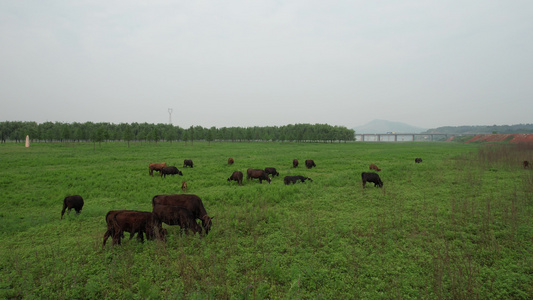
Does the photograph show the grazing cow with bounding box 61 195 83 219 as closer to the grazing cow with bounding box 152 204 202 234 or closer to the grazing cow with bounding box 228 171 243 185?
the grazing cow with bounding box 152 204 202 234

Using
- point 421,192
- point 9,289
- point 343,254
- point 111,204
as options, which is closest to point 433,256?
point 343,254

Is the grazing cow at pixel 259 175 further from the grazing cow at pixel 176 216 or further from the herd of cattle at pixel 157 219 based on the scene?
the grazing cow at pixel 176 216

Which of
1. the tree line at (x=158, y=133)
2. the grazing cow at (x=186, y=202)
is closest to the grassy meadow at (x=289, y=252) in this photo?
the grazing cow at (x=186, y=202)

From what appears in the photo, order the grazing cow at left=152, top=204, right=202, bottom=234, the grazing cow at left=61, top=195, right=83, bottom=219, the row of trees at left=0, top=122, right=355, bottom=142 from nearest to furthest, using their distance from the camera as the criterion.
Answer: the grazing cow at left=152, top=204, right=202, bottom=234
the grazing cow at left=61, top=195, right=83, bottom=219
the row of trees at left=0, top=122, right=355, bottom=142

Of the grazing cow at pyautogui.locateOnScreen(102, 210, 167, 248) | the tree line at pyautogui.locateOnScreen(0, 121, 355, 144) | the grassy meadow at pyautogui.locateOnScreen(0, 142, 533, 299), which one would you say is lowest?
the grassy meadow at pyautogui.locateOnScreen(0, 142, 533, 299)

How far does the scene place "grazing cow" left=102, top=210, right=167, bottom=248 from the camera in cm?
675

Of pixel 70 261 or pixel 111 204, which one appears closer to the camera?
pixel 70 261

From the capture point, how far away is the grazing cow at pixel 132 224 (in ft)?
22.1

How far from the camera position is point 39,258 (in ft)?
19.3

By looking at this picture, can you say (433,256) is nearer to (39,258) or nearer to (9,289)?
(9,289)

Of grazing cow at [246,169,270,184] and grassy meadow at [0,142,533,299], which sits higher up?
grazing cow at [246,169,270,184]

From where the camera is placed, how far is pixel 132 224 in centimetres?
688

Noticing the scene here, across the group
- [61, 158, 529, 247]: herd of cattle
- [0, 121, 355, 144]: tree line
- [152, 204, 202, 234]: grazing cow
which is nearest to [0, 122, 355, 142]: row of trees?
[0, 121, 355, 144]: tree line

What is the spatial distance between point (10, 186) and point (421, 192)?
2295cm
